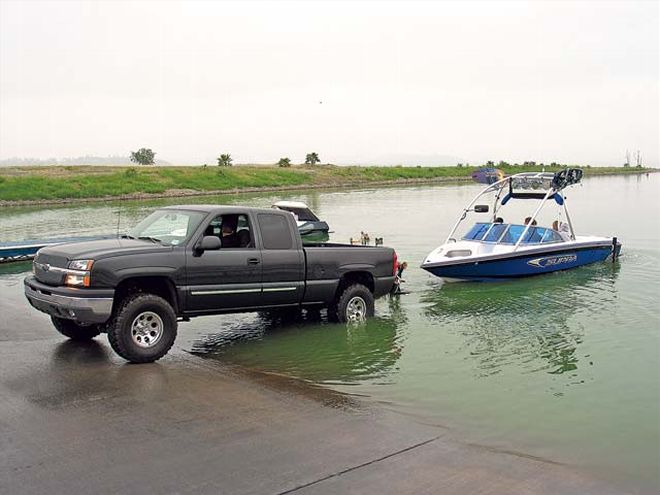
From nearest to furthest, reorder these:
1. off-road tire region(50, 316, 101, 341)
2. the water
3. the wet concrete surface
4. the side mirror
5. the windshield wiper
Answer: the wet concrete surface < the water < the side mirror < the windshield wiper < off-road tire region(50, 316, 101, 341)

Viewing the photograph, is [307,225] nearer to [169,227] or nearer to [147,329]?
[169,227]

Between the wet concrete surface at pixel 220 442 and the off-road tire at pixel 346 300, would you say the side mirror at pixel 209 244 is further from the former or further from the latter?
the off-road tire at pixel 346 300

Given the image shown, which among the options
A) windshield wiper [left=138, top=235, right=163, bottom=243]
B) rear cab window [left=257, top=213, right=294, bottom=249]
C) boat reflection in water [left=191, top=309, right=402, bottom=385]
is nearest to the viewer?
boat reflection in water [left=191, top=309, right=402, bottom=385]

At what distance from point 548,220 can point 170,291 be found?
31.0 m

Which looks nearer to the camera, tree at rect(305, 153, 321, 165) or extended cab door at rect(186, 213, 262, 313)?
extended cab door at rect(186, 213, 262, 313)

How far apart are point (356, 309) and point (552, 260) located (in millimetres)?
8983

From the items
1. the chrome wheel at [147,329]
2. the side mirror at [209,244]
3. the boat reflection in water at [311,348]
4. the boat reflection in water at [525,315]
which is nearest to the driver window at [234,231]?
the side mirror at [209,244]

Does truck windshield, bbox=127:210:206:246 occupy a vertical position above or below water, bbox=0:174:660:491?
above

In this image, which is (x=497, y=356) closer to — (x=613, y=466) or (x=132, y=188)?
(x=613, y=466)

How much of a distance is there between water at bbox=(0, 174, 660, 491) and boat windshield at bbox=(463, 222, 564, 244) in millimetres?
1141

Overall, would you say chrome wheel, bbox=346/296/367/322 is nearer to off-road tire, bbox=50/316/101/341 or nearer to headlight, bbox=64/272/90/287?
off-road tire, bbox=50/316/101/341

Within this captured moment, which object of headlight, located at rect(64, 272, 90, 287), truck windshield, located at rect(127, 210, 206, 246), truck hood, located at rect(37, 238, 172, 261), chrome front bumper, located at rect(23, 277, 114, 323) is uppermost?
truck windshield, located at rect(127, 210, 206, 246)

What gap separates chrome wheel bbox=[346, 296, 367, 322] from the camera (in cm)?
1225

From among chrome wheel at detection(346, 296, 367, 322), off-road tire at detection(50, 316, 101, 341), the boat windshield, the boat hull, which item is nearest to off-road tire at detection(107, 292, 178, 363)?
off-road tire at detection(50, 316, 101, 341)
